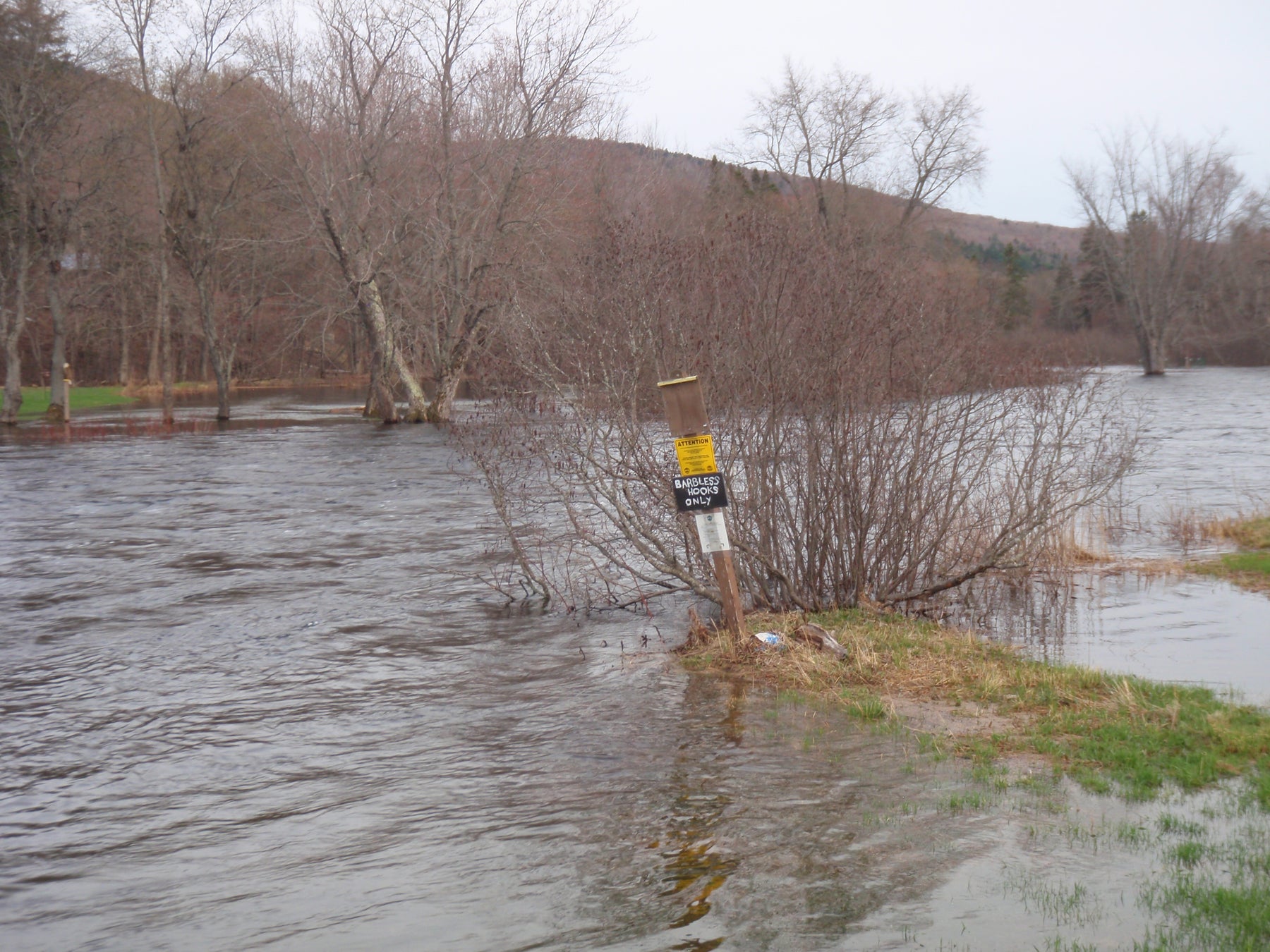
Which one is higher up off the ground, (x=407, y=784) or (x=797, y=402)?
(x=797, y=402)

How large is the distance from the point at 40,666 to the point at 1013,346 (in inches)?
370

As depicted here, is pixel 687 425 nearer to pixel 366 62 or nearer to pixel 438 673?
pixel 438 673

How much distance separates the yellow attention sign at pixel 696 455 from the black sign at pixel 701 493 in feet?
0.14

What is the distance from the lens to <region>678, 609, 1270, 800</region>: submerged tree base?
20.2 feet

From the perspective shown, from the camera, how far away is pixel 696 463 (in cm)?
853

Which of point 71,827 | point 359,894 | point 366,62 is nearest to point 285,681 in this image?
→ point 71,827

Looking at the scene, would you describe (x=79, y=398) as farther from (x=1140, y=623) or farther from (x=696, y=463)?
(x=1140, y=623)

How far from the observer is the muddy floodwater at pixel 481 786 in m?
4.74

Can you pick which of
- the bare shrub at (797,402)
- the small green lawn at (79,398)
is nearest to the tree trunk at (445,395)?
the small green lawn at (79,398)

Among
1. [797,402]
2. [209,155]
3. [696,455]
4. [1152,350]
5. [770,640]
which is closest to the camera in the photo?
[696,455]

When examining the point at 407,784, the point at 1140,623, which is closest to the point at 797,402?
the point at 1140,623

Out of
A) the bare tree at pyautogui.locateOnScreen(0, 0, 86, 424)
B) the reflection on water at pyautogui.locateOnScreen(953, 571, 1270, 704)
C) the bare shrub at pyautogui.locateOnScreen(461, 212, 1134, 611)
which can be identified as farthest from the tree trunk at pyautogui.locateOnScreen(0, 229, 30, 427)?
the reflection on water at pyautogui.locateOnScreen(953, 571, 1270, 704)

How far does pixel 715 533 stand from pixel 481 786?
115 inches

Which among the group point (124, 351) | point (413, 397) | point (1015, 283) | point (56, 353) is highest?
point (1015, 283)
